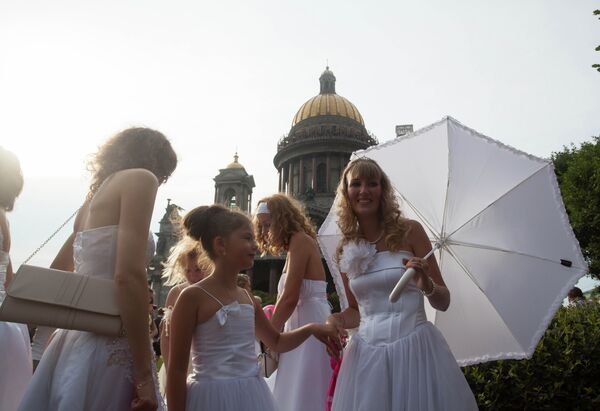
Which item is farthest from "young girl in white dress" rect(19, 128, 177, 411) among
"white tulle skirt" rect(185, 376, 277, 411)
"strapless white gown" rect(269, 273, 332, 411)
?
"strapless white gown" rect(269, 273, 332, 411)

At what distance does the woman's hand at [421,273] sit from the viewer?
284 cm

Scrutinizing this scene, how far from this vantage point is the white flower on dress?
3.25 meters

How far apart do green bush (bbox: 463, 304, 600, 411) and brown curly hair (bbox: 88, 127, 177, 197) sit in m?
4.34

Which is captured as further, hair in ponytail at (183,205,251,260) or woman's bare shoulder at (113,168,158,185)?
hair in ponytail at (183,205,251,260)

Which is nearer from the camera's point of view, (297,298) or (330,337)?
(330,337)

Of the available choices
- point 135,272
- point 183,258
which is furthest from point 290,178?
point 135,272

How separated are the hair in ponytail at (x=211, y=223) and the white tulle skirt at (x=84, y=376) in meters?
0.96

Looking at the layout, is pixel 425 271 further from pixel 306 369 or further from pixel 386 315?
pixel 306 369

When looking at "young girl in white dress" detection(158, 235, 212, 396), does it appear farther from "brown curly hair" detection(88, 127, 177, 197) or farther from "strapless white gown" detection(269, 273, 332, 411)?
"strapless white gown" detection(269, 273, 332, 411)

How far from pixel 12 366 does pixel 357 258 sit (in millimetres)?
2426

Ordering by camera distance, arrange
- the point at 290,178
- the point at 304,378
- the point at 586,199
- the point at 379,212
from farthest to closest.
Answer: the point at 290,178 → the point at 586,199 → the point at 304,378 → the point at 379,212

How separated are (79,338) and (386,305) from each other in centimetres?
184

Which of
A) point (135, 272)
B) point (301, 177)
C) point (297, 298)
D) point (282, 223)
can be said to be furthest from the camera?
point (301, 177)

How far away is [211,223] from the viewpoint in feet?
10.3
